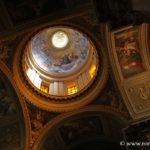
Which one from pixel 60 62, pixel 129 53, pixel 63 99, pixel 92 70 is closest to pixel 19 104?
pixel 63 99

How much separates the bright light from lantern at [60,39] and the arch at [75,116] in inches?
283

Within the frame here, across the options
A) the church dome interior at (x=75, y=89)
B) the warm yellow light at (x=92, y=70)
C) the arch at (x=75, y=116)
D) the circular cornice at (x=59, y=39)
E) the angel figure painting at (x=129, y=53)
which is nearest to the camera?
the church dome interior at (x=75, y=89)

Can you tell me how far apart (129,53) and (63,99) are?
14.3 ft

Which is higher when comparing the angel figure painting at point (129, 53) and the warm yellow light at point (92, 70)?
the warm yellow light at point (92, 70)

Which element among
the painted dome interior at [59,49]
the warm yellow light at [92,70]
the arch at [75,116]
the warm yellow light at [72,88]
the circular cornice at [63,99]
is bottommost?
the arch at [75,116]

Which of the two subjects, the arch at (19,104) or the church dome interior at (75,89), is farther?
the arch at (19,104)

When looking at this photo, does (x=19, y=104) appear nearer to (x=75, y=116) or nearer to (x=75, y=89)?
(x=75, y=116)

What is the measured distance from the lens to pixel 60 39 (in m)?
19.8

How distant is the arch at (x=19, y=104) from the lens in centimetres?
1309

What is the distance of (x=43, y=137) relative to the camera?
44.4ft

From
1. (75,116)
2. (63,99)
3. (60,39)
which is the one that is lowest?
(75,116)

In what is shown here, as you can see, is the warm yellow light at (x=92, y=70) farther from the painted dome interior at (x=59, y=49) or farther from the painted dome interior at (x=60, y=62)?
the painted dome interior at (x=59, y=49)

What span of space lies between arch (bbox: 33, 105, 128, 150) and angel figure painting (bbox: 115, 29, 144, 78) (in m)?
1.95

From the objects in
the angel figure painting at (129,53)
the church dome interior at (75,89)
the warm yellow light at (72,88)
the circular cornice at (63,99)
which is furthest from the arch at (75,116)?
the warm yellow light at (72,88)
